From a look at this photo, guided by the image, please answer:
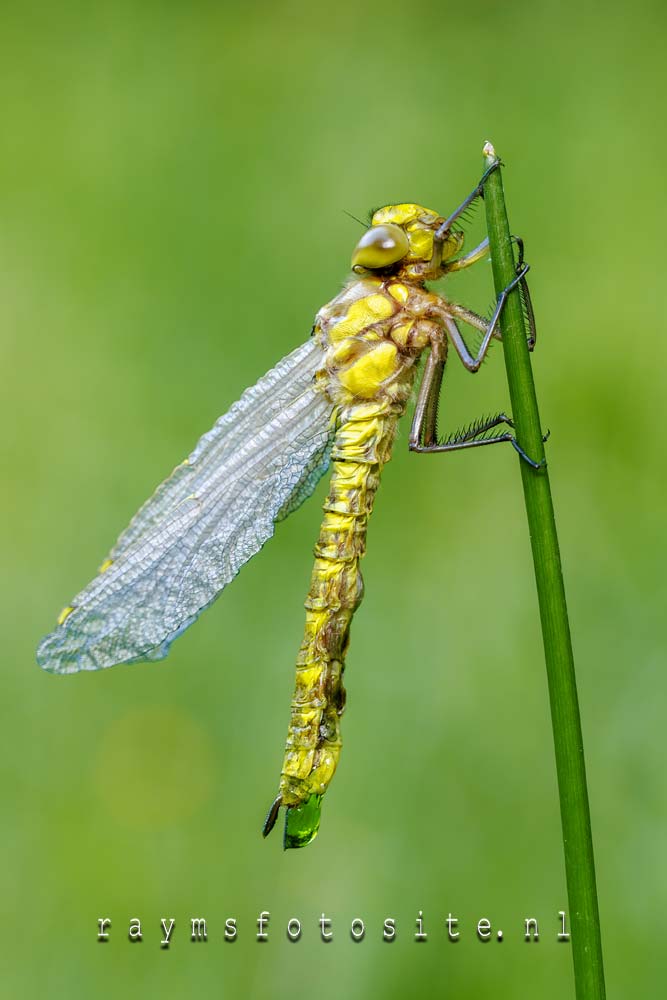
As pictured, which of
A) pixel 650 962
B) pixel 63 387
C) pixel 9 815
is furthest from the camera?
pixel 63 387

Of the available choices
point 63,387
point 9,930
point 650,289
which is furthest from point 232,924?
point 650,289

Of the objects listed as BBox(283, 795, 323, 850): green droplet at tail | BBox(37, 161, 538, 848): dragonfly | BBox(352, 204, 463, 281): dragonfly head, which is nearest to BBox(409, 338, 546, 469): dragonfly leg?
BBox(37, 161, 538, 848): dragonfly

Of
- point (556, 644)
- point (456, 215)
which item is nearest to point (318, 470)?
point (456, 215)

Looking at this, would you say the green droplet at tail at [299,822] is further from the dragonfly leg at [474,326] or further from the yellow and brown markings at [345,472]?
the dragonfly leg at [474,326]

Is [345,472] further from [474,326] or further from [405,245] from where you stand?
[405,245]

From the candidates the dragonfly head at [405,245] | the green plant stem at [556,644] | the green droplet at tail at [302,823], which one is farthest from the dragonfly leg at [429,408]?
the green droplet at tail at [302,823]

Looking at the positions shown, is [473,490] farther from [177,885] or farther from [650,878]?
[177,885]
